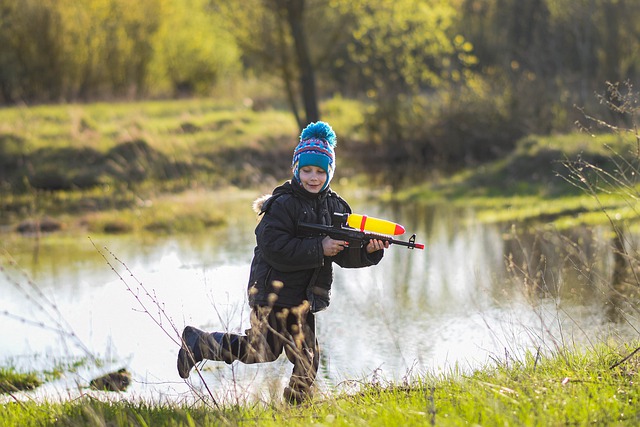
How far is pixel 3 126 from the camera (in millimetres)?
20031

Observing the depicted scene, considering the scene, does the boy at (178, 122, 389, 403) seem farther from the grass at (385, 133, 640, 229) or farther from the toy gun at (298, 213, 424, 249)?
the grass at (385, 133, 640, 229)

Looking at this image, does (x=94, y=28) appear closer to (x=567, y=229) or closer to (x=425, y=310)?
(x=567, y=229)

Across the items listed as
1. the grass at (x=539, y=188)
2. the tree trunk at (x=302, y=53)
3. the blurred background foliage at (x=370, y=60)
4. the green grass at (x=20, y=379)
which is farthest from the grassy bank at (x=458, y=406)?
the tree trunk at (x=302, y=53)

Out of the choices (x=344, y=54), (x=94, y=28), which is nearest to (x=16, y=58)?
(x=94, y=28)

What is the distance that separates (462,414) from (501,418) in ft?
1.05

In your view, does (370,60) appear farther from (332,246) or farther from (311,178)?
(332,246)

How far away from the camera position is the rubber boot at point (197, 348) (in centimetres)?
573

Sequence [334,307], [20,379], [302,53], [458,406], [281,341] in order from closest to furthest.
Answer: [458,406] → [281,341] → [20,379] → [334,307] → [302,53]

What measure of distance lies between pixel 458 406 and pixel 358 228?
133 cm

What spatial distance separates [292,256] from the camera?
5559mm

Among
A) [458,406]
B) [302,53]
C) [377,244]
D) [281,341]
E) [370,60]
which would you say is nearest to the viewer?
[458,406]

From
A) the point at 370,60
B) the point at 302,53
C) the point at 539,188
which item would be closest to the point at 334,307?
the point at 539,188

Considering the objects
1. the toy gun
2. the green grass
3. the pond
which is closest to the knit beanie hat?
the toy gun

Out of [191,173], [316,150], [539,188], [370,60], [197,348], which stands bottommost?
[197,348]
